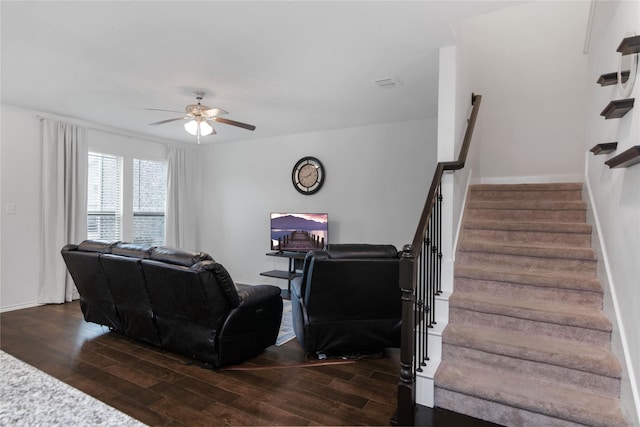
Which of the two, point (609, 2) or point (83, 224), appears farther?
point (83, 224)

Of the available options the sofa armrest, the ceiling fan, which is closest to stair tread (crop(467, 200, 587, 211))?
the sofa armrest

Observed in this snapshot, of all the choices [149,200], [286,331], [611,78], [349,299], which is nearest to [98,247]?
[286,331]

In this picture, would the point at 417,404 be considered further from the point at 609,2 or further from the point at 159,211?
the point at 159,211

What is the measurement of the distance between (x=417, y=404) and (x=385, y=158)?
355 centimetres

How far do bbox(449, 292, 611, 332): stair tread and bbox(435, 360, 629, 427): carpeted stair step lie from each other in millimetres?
383

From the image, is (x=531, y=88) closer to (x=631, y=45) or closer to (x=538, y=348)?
(x=631, y=45)

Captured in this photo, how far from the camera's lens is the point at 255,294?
3047 millimetres

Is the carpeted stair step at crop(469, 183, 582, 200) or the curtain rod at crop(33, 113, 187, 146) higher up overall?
the curtain rod at crop(33, 113, 187, 146)

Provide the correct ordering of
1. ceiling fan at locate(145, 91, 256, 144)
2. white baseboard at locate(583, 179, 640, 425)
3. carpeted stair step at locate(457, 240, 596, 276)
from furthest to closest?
ceiling fan at locate(145, 91, 256, 144), carpeted stair step at locate(457, 240, 596, 276), white baseboard at locate(583, 179, 640, 425)

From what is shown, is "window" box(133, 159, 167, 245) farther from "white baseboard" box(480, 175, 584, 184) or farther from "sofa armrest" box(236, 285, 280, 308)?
"white baseboard" box(480, 175, 584, 184)

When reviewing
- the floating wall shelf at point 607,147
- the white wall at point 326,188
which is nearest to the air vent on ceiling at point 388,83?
the white wall at point 326,188

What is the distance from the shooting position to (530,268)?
2.75 metres

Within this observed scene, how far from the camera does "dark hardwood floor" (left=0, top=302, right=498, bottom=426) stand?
2.24 m

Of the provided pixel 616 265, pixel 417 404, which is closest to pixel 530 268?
pixel 616 265
